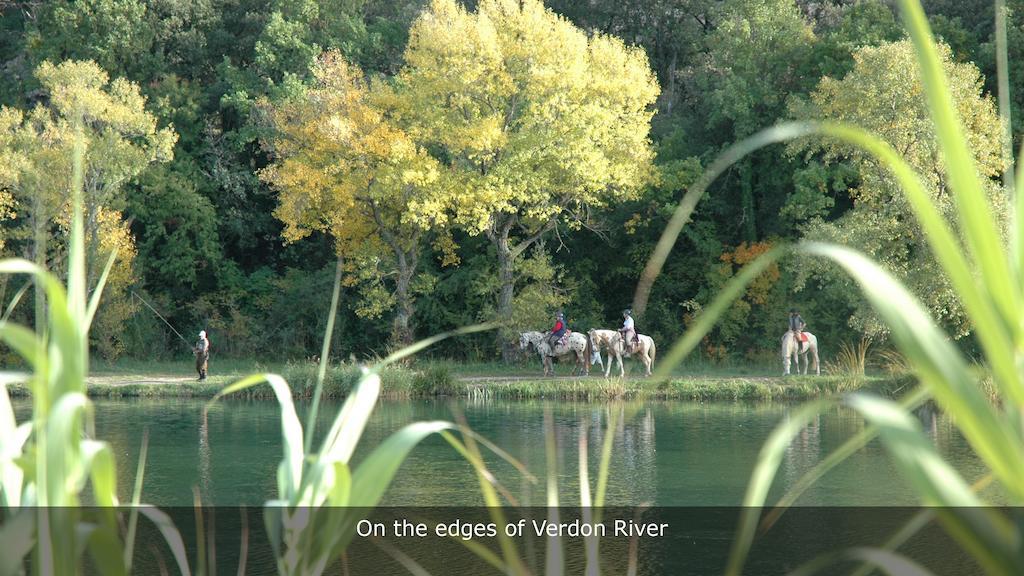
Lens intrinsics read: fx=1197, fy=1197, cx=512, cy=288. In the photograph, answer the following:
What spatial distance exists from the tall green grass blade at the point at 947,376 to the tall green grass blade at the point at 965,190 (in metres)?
0.07

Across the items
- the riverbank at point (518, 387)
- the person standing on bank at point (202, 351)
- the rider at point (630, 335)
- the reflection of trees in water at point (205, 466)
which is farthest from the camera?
the person standing on bank at point (202, 351)

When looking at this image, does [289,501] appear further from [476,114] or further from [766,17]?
[766,17]

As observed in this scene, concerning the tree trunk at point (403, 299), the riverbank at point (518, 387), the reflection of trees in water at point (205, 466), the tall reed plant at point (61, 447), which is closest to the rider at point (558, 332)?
the riverbank at point (518, 387)

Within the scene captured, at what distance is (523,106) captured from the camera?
87.6ft

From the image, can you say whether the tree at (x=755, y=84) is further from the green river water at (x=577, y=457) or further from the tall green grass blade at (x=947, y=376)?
the tall green grass blade at (x=947, y=376)

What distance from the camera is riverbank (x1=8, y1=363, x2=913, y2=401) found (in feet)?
65.7

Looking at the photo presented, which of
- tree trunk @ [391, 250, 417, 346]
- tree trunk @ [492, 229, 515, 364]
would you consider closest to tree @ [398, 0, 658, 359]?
tree trunk @ [492, 229, 515, 364]

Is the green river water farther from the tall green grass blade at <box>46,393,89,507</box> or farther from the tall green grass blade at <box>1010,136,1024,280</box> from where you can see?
the tall green grass blade at <box>1010,136,1024,280</box>

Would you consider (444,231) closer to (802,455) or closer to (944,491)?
(802,455)

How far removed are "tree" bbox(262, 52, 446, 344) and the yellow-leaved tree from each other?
Result: 10.6ft

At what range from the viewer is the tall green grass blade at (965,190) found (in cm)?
107

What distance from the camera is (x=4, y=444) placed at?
172 cm

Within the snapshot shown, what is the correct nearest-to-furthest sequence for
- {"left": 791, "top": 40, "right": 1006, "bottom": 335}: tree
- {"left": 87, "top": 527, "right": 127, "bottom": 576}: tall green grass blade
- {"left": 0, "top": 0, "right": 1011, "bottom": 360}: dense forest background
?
{"left": 87, "top": 527, "right": 127, "bottom": 576}: tall green grass blade, {"left": 791, "top": 40, "right": 1006, "bottom": 335}: tree, {"left": 0, "top": 0, "right": 1011, "bottom": 360}: dense forest background

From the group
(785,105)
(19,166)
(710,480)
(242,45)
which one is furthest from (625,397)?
(242,45)
